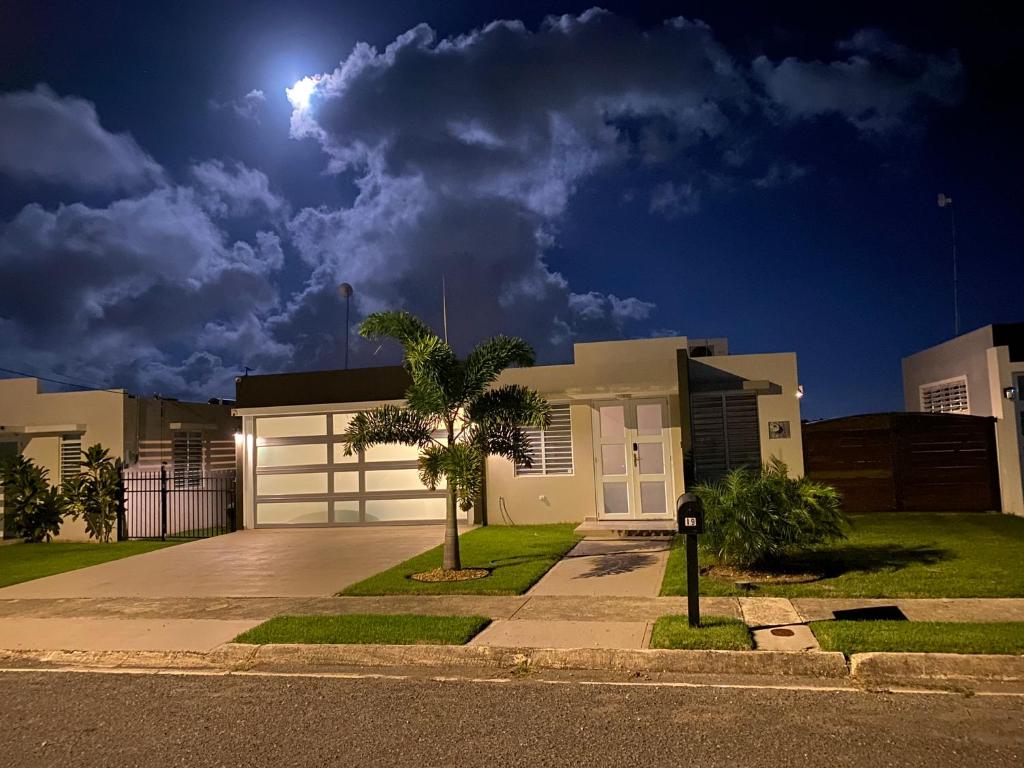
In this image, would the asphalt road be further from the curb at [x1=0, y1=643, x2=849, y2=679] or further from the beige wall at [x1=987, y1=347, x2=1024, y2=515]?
the beige wall at [x1=987, y1=347, x2=1024, y2=515]

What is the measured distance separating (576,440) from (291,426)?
5921mm

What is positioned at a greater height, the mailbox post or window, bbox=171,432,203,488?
window, bbox=171,432,203,488

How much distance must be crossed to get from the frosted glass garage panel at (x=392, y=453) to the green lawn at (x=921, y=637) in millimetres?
10224

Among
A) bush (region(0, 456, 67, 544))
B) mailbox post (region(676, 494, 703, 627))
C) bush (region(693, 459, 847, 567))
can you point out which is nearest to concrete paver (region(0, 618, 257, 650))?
mailbox post (region(676, 494, 703, 627))

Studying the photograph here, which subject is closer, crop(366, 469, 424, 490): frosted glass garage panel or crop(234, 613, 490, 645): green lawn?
crop(234, 613, 490, 645): green lawn

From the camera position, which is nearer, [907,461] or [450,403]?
[450,403]

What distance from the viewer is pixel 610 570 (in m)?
9.63

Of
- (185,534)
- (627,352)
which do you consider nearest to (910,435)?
(627,352)

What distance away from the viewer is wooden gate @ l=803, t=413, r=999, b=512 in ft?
45.8

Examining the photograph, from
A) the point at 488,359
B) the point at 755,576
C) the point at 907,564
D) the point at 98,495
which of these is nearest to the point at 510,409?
the point at 488,359

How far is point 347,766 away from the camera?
4.15 meters

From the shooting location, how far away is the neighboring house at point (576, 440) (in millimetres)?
13625

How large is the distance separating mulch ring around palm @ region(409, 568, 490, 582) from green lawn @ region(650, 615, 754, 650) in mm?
3116

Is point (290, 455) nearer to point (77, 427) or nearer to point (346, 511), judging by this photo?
point (346, 511)
